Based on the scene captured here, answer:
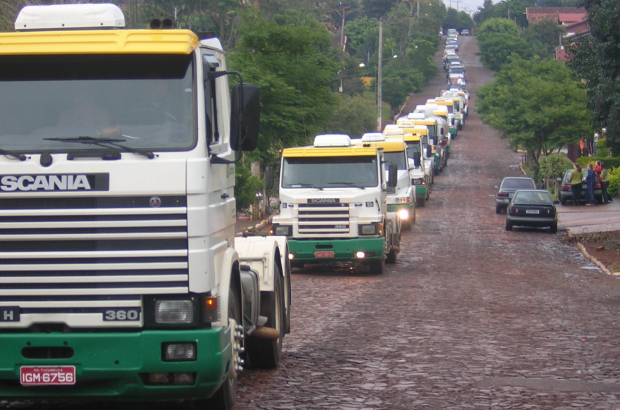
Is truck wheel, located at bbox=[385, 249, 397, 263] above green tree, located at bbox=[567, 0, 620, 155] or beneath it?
beneath

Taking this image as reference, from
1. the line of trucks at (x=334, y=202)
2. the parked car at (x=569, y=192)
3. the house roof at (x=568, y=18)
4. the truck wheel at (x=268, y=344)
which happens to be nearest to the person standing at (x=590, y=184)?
the parked car at (x=569, y=192)

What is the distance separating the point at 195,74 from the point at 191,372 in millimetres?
2216

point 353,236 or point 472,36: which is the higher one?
point 472,36

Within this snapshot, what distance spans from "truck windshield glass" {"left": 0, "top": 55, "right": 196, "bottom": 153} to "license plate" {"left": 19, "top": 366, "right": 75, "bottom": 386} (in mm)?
1694

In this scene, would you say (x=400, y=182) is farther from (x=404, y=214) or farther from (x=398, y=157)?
(x=404, y=214)

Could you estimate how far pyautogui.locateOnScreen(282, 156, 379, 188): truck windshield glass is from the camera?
760 inches

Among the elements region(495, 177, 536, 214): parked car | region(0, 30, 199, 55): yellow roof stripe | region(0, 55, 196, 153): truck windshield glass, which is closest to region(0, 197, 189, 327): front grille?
region(0, 55, 196, 153): truck windshield glass

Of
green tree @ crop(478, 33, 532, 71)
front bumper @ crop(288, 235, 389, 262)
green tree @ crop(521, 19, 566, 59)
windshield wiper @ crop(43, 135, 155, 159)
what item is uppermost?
green tree @ crop(521, 19, 566, 59)

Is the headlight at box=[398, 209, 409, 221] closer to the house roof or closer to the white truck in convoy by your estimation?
the white truck in convoy

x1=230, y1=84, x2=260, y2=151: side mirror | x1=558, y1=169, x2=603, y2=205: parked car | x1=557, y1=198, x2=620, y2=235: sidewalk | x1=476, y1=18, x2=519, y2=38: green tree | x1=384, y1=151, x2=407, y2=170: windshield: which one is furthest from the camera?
x1=476, y1=18, x2=519, y2=38: green tree

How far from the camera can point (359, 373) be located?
939 cm

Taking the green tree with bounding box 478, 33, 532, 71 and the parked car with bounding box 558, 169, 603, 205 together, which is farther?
the green tree with bounding box 478, 33, 532, 71

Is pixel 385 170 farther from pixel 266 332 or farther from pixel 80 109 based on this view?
pixel 80 109

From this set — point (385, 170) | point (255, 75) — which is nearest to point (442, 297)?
point (385, 170)
